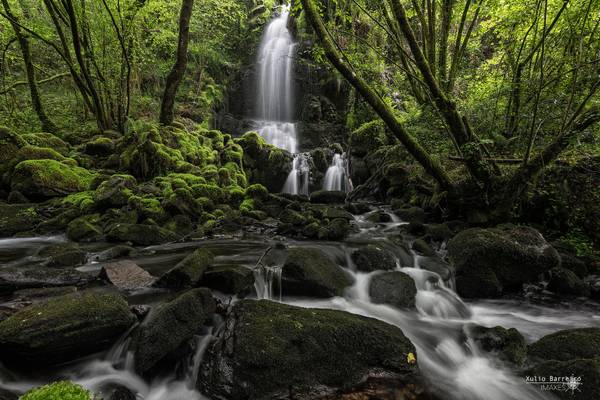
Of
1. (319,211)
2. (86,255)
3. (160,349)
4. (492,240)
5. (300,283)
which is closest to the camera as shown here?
(160,349)

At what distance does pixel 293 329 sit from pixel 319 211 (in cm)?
653

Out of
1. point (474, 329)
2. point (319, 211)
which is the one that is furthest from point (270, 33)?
point (474, 329)

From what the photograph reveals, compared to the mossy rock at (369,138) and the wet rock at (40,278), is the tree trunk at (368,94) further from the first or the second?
the mossy rock at (369,138)

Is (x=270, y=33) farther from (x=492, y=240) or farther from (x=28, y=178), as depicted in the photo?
(x=492, y=240)

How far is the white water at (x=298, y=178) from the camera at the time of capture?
13891 millimetres

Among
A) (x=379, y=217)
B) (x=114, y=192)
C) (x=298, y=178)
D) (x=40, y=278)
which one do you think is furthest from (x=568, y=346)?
(x=298, y=178)

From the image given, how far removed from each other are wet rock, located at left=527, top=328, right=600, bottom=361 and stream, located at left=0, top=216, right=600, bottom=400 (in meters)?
0.43

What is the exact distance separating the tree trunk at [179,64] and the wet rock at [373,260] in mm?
9040

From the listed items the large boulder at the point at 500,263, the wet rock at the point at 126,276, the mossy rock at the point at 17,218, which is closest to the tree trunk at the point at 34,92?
the mossy rock at the point at 17,218

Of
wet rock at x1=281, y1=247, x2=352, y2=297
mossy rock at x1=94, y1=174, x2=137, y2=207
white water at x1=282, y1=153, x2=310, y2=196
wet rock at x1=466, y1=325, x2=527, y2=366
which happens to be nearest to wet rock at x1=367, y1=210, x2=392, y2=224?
wet rock at x1=281, y1=247, x2=352, y2=297

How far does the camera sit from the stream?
9.62 feet

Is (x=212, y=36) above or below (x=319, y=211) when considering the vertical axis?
above

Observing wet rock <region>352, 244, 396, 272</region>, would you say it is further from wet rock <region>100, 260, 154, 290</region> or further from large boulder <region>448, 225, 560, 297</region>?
wet rock <region>100, 260, 154, 290</region>

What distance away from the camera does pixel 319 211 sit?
31.1ft
